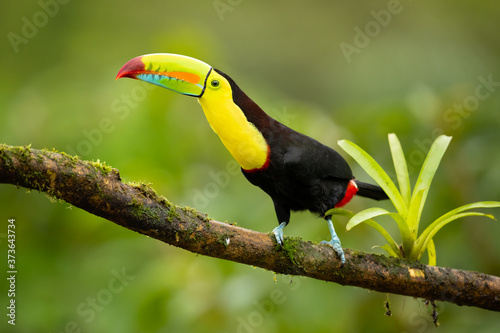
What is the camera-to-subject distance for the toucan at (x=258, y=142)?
7.32ft

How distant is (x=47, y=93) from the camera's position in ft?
13.8

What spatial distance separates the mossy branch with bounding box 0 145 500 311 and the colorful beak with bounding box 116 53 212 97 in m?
0.54

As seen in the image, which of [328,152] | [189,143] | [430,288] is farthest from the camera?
[189,143]

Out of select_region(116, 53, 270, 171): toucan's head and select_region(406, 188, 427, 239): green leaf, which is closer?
select_region(116, 53, 270, 171): toucan's head

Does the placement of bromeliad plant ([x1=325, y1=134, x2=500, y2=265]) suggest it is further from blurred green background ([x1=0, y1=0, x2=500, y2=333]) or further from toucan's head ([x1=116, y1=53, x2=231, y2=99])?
toucan's head ([x1=116, y1=53, x2=231, y2=99])

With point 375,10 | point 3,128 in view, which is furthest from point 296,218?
Result: point 375,10

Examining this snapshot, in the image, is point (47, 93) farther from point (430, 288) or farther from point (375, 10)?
point (375, 10)

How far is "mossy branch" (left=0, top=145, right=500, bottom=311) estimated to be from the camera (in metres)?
1.65

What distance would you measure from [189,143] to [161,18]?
421cm

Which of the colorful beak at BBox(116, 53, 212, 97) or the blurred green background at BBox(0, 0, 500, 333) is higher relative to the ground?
the colorful beak at BBox(116, 53, 212, 97)

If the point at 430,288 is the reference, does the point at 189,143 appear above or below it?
above

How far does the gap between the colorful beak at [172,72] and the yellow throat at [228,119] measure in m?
0.04

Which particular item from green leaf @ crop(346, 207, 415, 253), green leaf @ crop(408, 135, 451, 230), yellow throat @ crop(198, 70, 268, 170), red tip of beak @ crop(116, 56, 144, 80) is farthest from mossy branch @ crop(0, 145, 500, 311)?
red tip of beak @ crop(116, 56, 144, 80)

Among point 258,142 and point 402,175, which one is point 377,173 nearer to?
point 402,175
